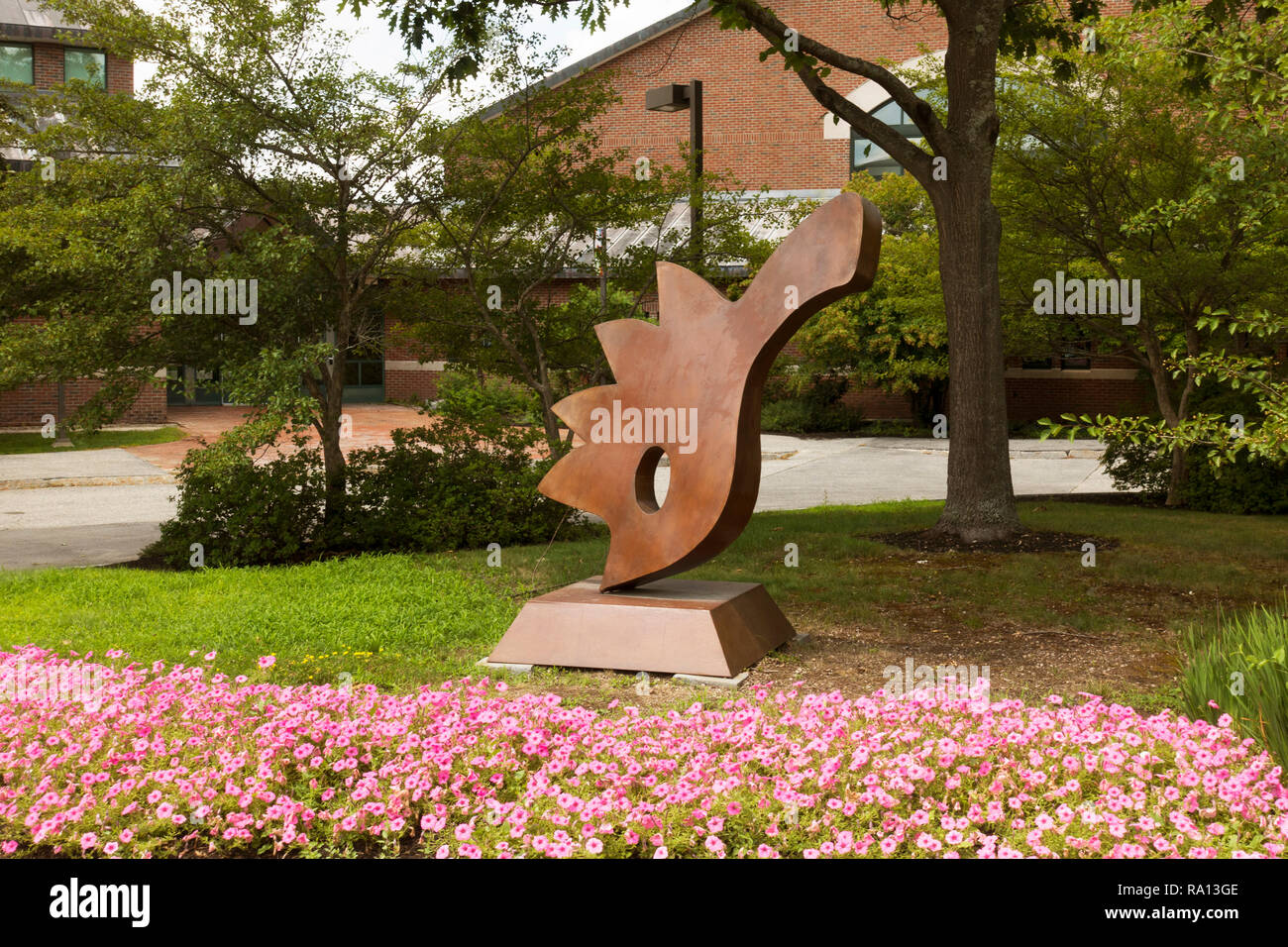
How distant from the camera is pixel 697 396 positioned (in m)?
7.02

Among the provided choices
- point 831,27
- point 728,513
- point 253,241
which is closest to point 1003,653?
point 728,513

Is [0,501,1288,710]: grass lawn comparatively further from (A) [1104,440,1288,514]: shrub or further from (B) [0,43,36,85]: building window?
(B) [0,43,36,85]: building window

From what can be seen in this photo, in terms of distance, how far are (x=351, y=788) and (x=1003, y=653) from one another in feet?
14.3

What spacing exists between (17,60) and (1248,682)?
99.5ft

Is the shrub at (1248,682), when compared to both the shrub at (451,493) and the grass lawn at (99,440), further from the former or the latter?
the grass lawn at (99,440)

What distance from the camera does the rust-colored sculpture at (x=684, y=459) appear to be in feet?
22.0

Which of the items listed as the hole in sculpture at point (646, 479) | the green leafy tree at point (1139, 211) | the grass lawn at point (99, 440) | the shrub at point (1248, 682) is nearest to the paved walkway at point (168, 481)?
the grass lawn at point (99, 440)

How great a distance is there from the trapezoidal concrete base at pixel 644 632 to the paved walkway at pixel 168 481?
6351 mm

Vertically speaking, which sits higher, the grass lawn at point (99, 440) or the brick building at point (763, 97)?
the brick building at point (763, 97)

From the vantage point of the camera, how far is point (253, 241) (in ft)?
34.6

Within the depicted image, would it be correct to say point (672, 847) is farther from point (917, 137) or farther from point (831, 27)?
point (831, 27)

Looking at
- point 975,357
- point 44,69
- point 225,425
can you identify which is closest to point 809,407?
point 225,425

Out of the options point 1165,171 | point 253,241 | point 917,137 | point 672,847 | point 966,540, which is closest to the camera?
point 672,847

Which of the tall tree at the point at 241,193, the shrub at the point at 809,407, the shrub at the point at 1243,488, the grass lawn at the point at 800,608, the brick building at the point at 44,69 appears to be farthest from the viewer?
the shrub at the point at 809,407
